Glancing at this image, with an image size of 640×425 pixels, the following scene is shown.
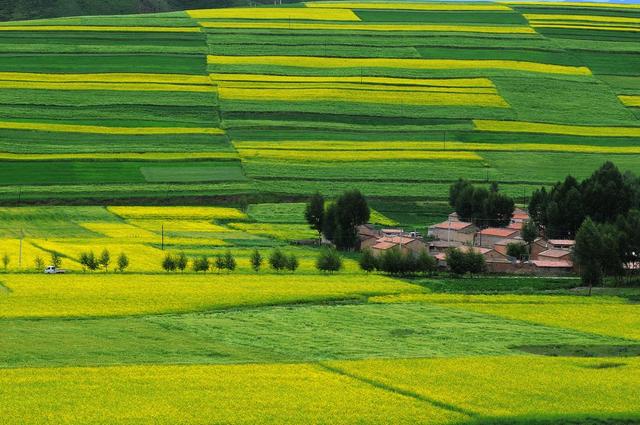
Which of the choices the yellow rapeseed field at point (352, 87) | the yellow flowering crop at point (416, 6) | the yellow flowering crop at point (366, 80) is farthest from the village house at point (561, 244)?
the yellow flowering crop at point (416, 6)

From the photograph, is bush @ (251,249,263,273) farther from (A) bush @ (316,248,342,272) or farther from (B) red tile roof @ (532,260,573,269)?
(B) red tile roof @ (532,260,573,269)

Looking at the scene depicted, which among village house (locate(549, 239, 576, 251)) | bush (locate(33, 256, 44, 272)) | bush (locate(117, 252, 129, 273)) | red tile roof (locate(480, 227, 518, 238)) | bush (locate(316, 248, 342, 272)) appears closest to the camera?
bush (locate(33, 256, 44, 272))

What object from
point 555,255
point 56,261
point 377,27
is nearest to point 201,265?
point 56,261

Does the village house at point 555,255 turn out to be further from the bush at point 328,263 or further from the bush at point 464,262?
the bush at point 328,263

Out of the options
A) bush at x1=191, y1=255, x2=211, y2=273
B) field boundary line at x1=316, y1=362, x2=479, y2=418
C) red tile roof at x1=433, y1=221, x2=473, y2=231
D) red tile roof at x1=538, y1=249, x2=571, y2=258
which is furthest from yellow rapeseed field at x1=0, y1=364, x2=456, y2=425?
red tile roof at x1=433, y1=221, x2=473, y2=231

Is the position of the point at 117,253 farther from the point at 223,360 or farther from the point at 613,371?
the point at 613,371

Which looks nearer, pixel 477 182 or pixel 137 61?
pixel 477 182

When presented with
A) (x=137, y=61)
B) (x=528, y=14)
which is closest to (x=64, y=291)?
(x=137, y=61)
